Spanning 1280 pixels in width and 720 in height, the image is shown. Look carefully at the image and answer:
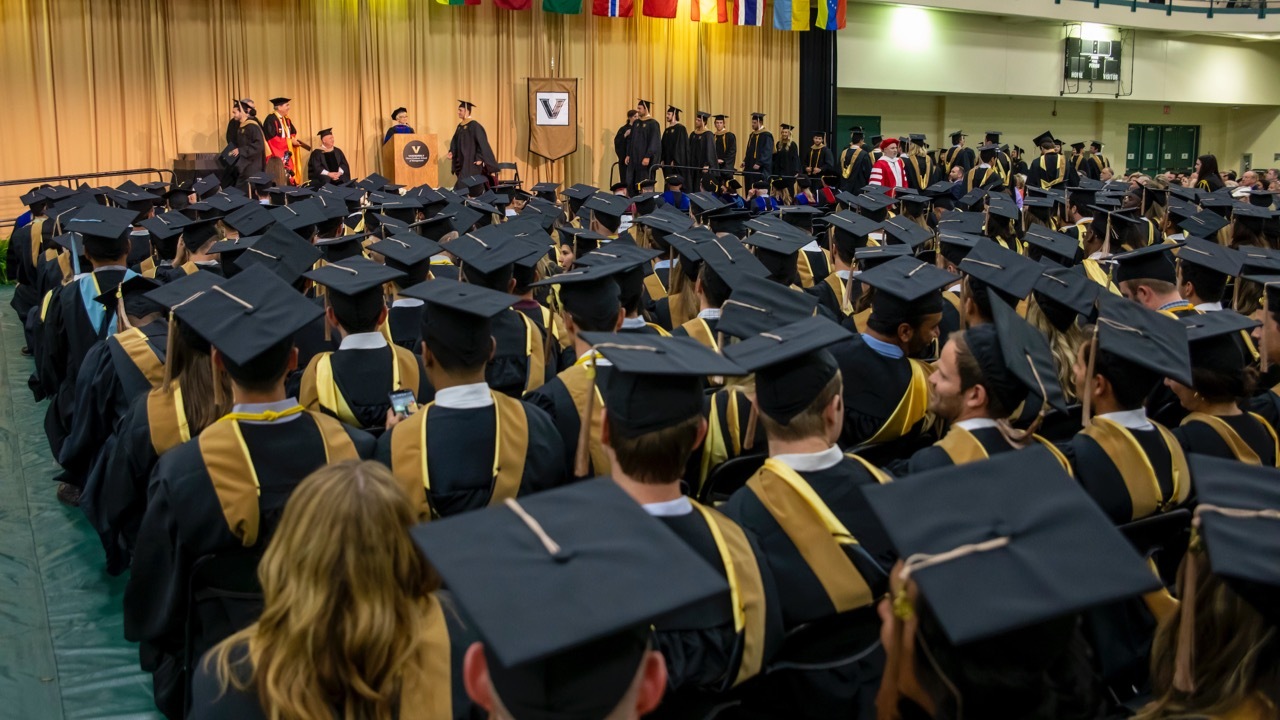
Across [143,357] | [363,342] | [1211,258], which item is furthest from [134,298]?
[1211,258]

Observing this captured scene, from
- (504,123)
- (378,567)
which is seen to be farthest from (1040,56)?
(378,567)

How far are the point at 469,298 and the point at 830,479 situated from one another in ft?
4.34

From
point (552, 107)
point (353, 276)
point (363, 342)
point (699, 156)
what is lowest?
point (363, 342)

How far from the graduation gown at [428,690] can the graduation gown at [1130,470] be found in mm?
1747

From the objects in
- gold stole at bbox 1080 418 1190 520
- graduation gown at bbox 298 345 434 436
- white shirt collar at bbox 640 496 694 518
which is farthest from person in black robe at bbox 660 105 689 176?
white shirt collar at bbox 640 496 694 518

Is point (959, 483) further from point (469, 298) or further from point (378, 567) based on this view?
point (469, 298)

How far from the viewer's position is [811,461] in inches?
89.8

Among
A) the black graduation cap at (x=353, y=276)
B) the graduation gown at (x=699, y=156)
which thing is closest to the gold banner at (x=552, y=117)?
the graduation gown at (x=699, y=156)

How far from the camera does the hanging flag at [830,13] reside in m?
19.6

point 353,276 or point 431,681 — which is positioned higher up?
point 353,276

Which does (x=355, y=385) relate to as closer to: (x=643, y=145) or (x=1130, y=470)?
(x=1130, y=470)

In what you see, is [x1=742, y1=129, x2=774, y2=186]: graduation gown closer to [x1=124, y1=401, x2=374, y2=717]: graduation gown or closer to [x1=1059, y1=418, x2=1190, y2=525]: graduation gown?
[x1=1059, y1=418, x2=1190, y2=525]: graduation gown

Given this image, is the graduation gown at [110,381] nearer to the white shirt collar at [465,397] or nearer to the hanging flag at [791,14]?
the white shirt collar at [465,397]

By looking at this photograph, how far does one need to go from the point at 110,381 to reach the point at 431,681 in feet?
9.97
